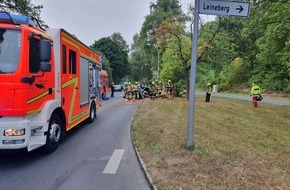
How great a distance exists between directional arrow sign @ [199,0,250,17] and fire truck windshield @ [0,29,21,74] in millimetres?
3967

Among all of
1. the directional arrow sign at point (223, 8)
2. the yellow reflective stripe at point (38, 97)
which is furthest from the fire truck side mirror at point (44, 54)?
the directional arrow sign at point (223, 8)

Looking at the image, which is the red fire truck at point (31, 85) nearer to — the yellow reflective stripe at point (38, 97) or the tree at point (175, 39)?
the yellow reflective stripe at point (38, 97)

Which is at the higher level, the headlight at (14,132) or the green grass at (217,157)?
the headlight at (14,132)

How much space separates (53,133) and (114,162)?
1685 millimetres

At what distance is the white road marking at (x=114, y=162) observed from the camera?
5.75 meters

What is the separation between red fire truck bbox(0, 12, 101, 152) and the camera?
5519 mm

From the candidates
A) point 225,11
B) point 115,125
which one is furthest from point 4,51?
point 115,125

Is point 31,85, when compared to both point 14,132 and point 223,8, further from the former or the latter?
point 223,8

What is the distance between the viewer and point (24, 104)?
5.63 metres

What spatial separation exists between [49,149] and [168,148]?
2751 mm

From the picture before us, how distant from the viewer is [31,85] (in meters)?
5.86

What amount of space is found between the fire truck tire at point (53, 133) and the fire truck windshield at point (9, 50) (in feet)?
5.60

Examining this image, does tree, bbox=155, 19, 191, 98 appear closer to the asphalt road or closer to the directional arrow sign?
the asphalt road

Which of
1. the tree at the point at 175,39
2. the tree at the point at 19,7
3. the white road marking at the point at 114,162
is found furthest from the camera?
the tree at the point at 19,7
